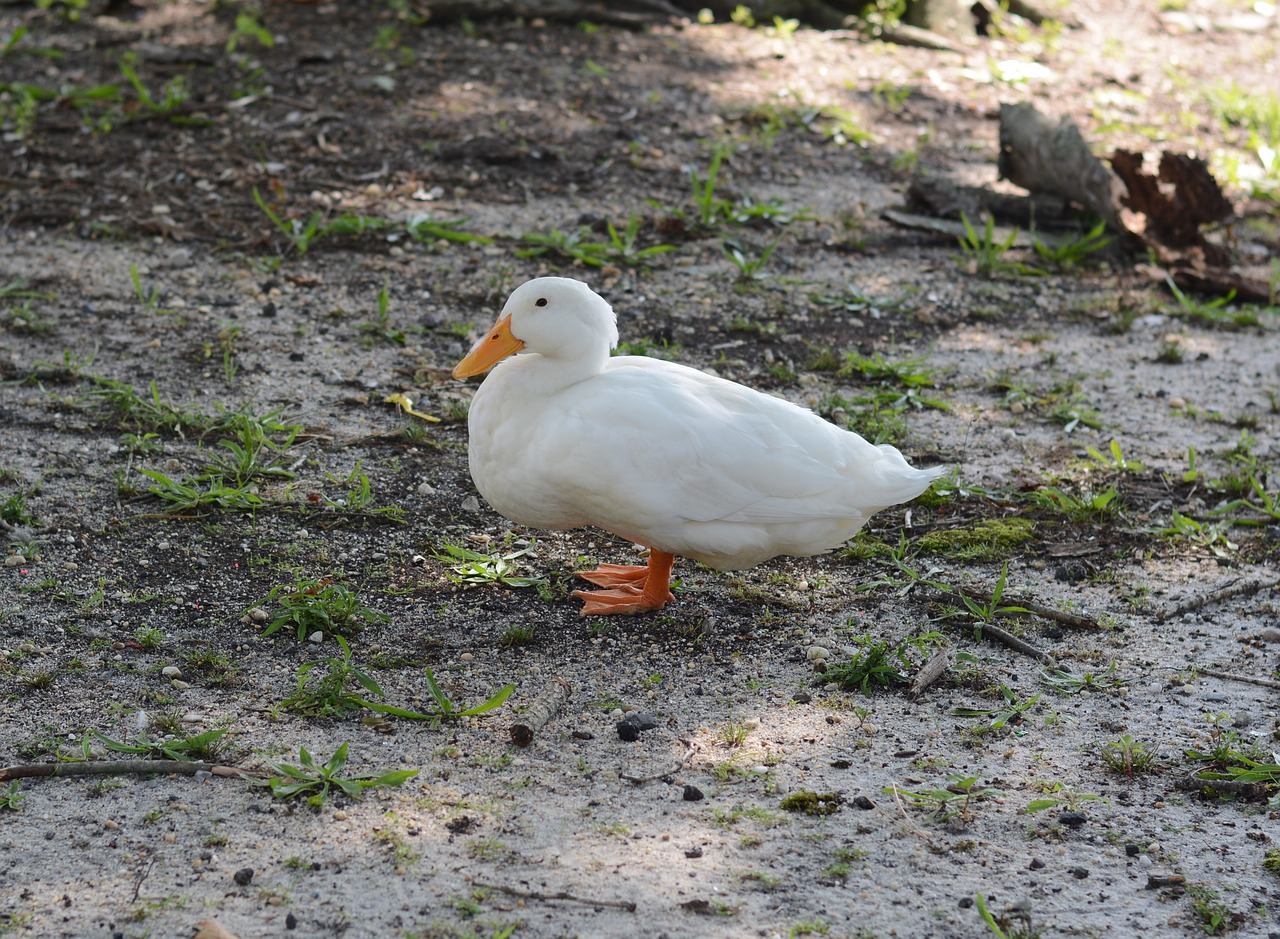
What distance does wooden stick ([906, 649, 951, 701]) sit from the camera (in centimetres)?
371

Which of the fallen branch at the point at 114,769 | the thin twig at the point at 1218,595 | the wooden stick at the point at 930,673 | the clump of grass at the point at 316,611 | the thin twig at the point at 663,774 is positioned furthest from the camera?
the thin twig at the point at 1218,595

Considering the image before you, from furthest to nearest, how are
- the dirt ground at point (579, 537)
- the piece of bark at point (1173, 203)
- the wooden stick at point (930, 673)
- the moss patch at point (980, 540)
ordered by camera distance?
the piece of bark at point (1173, 203), the moss patch at point (980, 540), the wooden stick at point (930, 673), the dirt ground at point (579, 537)

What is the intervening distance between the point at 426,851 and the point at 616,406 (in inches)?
57.7

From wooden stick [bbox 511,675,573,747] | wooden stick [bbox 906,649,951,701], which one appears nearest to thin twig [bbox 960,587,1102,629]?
wooden stick [bbox 906,649,951,701]

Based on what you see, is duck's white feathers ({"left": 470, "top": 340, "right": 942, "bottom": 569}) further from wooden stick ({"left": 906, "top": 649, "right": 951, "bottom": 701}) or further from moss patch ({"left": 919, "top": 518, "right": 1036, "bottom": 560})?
moss patch ({"left": 919, "top": 518, "right": 1036, "bottom": 560})

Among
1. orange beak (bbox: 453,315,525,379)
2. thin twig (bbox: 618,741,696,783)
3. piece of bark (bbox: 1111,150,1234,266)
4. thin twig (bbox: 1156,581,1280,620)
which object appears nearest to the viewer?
thin twig (bbox: 618,741,696,783)

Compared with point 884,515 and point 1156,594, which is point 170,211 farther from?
point 1156,594

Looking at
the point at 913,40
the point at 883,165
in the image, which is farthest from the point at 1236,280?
the point at 913,40

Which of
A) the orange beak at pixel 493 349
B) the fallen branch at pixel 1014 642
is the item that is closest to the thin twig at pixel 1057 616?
the fallen branch at pixel 1014 642

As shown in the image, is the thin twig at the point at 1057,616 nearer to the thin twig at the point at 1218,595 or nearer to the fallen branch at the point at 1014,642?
the fallen branch at the point at 1014,642

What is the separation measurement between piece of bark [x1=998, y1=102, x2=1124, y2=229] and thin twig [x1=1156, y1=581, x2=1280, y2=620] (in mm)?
3413

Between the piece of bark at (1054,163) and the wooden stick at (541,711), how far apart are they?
4.94 meters

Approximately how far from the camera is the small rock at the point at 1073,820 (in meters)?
3.15

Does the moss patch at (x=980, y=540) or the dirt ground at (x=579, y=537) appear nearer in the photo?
the dirt ground at (x=579, y=537)
